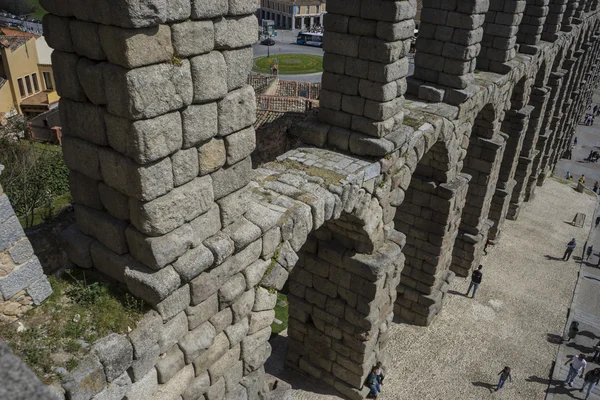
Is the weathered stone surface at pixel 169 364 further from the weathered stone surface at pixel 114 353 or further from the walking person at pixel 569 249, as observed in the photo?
the walking person at pixel 569 249

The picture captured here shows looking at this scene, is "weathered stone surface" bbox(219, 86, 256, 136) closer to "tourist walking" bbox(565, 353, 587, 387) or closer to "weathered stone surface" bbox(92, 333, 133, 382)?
"weathered stone surface" bbox(92, 333, 133, 382)

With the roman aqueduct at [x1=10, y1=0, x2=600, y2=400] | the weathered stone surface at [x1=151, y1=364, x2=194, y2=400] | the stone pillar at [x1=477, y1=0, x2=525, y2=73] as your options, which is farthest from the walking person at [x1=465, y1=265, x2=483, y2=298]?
the weathered stone surface at [x1=151, y1=364, x2=194, y2=400]

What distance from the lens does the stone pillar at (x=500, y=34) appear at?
11.3 metres

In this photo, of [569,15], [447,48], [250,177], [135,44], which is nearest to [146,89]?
[135,44]

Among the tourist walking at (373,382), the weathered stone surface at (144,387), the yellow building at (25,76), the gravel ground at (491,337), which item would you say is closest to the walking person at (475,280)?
the gravel ground at (491,337)

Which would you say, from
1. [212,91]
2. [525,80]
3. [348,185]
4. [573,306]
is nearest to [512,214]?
[573,306]

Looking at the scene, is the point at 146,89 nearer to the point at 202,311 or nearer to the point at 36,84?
the point at 202,311

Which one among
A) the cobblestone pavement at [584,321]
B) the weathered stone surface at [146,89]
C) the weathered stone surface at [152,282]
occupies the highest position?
the weathered stone surface at [146,89]

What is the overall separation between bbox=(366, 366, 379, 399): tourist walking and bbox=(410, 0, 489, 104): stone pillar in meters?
5.96

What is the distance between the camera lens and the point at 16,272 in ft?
12.8

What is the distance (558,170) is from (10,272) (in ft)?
89.5

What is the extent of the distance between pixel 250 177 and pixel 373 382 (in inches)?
281

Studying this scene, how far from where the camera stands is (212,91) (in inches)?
165

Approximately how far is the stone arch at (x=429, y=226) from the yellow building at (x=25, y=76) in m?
17.5
